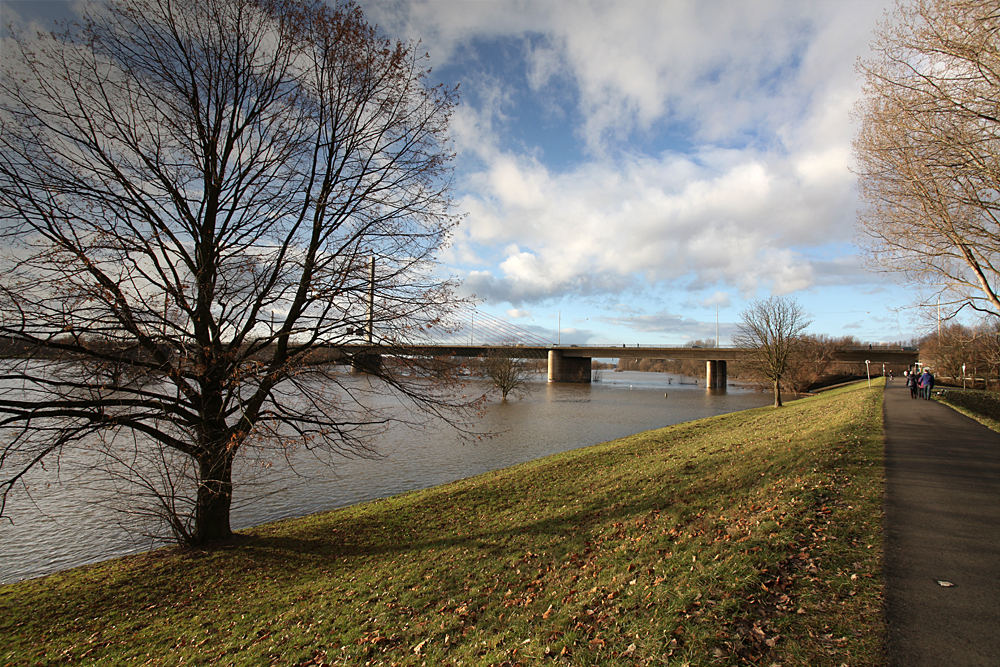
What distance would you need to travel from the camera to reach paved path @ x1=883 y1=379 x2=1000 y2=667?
14.1 feet

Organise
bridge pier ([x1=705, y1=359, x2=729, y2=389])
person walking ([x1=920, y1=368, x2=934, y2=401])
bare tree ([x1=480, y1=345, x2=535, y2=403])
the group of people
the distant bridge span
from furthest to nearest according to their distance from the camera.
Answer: bridge pier ([x1=705, y1=359, x2=729, y2=389]) → the distant bridge span → bare tree ([x1=480, y1=345, x2=535, y2=403]) → the group of people → person walking ([x1=920, y1=368, x2=934, y2=401])

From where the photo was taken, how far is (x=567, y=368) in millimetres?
84562

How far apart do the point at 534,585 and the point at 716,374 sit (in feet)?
266

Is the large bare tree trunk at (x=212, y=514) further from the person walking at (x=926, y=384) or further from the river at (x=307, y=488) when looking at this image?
the person walking at (x=926, y=384)

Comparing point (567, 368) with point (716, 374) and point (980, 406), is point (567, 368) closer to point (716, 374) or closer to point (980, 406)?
point (716, 374)

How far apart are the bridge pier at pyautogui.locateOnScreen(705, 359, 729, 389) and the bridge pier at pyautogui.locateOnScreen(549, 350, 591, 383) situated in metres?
20.6

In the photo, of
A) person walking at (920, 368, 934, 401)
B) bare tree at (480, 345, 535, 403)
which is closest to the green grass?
person walking at (920, 368, 934, 401)

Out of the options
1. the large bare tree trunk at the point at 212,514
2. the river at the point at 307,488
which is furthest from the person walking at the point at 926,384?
the large bare tree trunk at the point at 212,514

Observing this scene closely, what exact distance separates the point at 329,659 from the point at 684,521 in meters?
5.93

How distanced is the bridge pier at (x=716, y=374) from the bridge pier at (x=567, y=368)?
20.6 meters

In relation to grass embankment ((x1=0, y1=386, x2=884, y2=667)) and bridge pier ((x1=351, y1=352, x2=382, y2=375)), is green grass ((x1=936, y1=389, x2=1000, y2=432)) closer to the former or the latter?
grass embankment ((x1=0, y1=386, x2=884, y2=667))

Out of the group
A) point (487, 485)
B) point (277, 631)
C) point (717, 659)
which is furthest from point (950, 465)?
point (277, 631)

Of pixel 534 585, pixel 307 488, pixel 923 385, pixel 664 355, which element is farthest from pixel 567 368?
pixel 534 585

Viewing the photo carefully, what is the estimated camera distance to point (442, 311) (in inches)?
378
